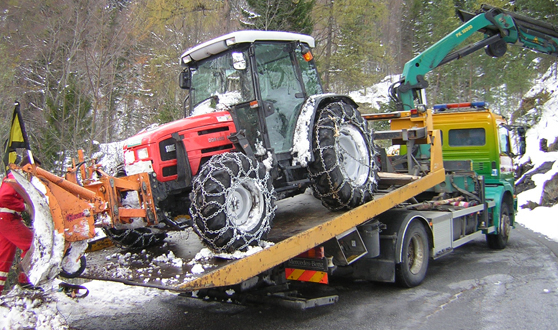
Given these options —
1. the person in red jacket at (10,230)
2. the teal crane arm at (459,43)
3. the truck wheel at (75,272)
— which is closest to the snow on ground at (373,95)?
the teal crane arm at (459,43)

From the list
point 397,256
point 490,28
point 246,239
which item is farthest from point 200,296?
point 490,28

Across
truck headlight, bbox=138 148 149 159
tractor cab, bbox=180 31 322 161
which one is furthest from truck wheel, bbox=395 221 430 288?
truck headlight, bbox=138 148 149 159

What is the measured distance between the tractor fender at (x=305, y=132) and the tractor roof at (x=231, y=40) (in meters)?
0.82

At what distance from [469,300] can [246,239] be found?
10.00 ft

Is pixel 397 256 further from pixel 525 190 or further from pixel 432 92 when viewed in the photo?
pixel 432 92

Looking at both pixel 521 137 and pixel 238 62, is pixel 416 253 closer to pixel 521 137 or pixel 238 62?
pixel 238 62

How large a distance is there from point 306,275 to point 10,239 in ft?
10.0

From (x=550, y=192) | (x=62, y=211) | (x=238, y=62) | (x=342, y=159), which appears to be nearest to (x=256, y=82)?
(x=238, y=62)

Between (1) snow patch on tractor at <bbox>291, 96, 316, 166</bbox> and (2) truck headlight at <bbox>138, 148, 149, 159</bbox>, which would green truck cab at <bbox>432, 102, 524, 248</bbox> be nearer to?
(1) snow patch on tractor at <bbox>291, 96, 316, 166</bbox>

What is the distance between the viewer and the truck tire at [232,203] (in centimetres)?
416

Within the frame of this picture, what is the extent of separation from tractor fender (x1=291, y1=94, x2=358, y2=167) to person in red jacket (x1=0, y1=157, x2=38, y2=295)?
9.48 feet

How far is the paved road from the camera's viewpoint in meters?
4.88

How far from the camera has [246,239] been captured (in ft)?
14.3

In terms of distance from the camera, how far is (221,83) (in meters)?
5.52
